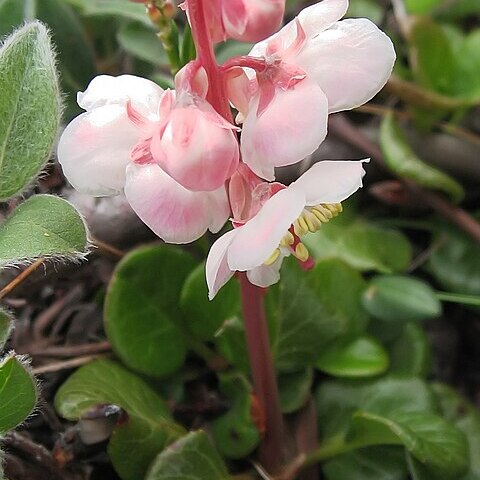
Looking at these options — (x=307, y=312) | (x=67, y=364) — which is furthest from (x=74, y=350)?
(x=307, y=312)

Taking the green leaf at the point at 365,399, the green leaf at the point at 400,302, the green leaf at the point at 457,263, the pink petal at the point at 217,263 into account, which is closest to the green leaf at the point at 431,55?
the green leaf at the point at 457,263

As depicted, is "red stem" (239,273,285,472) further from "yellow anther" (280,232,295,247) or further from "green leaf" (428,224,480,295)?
"green leaf" (428,224,480,295)

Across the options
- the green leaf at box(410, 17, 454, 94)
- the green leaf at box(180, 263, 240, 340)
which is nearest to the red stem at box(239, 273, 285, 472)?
the green leaf at box(180, 263, 240, 340)

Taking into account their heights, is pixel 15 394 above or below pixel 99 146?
below

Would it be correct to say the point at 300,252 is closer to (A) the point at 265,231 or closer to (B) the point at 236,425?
(A) the point at 265,231


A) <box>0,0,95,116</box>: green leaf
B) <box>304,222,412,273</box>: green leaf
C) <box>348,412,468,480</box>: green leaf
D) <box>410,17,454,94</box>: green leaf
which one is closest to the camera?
<box>348,412,468,480</box>: green leaf

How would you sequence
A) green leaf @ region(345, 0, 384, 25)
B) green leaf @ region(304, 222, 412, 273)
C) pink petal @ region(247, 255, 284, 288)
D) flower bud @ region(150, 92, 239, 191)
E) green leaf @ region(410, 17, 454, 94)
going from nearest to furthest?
flower bud @ region(150, 92, 239, 191) → pink petal @ region(247, 255, 284, 288) → green leaf @ region(304, 222, 412, 273) → green leaf @ region(410, 17, 454, 94) → green leaf @ region(345, 0, 384, 25)

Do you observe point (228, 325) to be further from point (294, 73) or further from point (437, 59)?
point (437, 59)

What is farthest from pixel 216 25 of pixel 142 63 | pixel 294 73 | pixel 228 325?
pixel 142 63
